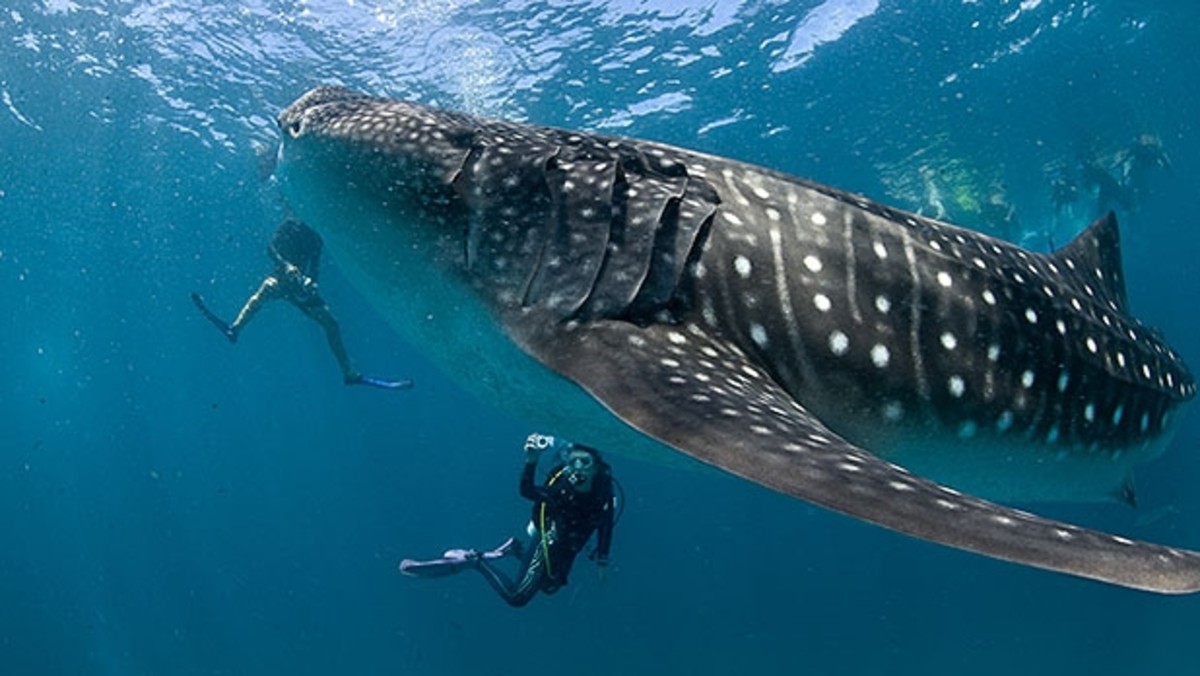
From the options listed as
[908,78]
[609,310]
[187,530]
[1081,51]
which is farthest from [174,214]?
[187,530]

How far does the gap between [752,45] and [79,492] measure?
163318 millimetres

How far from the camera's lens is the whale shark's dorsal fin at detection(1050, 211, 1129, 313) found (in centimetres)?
571

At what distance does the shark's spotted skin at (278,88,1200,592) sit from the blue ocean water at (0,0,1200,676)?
18.1ft

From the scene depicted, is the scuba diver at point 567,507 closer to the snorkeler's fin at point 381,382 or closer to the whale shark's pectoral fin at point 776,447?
the snorkeler's fin at point 381,382

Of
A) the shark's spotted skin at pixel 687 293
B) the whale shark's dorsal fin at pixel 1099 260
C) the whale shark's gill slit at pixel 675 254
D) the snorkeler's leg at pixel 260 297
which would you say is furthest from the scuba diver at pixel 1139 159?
the whale shark's gill slit at pixel 675 254

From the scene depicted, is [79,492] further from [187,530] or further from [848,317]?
[848,317]

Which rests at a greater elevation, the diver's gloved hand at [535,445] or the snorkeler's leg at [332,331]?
the diver's gloved hand at [535,445]

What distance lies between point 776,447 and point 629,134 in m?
22.9

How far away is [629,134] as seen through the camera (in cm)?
2455

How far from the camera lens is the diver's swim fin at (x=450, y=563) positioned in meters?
12.9

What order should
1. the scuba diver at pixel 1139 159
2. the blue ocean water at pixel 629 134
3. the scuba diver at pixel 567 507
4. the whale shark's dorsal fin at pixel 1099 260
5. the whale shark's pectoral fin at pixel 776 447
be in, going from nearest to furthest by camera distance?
the whale shark's pectoral fin at pixel 776 447, the whale shark's dorsal fin at pixel 1099 260, the scuba diver at pixel 567 507, the blue ocean water at pixel 629 134, the scuba diver at pixel 1139 159

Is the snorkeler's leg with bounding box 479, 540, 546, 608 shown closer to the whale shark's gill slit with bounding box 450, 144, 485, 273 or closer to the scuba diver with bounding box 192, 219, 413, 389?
the scuba diver with bounding box 192, 219, 413, 389

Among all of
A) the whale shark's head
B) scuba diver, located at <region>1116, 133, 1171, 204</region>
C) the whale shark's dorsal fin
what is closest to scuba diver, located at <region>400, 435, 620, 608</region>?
the whale shark's dorsal fin

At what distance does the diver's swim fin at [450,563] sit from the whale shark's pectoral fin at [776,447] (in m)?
10.2
